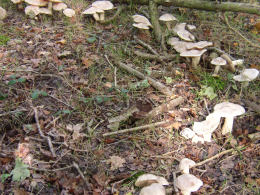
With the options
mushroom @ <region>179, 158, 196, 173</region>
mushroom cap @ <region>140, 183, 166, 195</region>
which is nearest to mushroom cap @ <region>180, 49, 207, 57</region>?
mushroom @ <region>179, 158, 196, 173</region>

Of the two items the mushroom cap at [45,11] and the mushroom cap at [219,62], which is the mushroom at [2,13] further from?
the mushroom cap at [219,62]

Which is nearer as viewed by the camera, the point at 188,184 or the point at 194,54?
the point at 188,184

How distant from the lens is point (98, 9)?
18.7 feet

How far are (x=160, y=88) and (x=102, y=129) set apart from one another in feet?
4.33

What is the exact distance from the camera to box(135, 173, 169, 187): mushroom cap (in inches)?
112

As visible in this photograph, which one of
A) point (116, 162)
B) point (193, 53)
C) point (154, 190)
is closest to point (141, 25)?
point (193, 53)

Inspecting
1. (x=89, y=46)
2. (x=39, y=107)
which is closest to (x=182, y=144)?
(x=39, y=107)

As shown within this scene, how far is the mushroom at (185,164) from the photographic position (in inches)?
123

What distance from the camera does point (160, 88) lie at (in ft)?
13.9

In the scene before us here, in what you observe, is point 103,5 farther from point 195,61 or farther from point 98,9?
point 195,61

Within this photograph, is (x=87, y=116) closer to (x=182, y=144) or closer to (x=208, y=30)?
(x=182, y=144)

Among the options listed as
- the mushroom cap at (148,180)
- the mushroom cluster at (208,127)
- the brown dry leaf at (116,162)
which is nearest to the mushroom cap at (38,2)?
the brown dry leaf at (116,162)

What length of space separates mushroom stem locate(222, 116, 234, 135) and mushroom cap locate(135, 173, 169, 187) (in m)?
1.42

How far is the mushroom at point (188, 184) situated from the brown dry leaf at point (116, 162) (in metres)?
0.79
